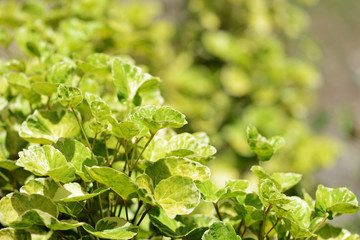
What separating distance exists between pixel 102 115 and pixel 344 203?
13.6 inches

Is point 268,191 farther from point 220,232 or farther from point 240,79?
point 240,79

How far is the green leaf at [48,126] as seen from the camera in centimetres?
67

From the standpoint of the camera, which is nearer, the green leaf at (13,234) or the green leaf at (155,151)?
the green leaf at (13,234)

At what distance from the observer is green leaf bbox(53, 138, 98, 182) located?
0.61 m

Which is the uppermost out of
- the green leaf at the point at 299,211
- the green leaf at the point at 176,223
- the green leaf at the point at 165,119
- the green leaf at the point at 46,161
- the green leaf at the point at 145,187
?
the green leaf at the point at 165,119

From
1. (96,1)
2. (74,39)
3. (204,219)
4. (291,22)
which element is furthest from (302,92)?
(204,219)

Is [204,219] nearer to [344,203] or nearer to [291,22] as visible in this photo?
[344,203]

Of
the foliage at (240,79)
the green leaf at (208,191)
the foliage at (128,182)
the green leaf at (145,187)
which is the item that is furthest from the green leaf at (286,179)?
the foliage at (240,79)

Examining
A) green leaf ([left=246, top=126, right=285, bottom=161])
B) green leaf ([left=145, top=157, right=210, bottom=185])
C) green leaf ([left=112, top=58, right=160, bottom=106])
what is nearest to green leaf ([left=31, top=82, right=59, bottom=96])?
green leaf ([left=112, top=58, right=160, bottom=106])

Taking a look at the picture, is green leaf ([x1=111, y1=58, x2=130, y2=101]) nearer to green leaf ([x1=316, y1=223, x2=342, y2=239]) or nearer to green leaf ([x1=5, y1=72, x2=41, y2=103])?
green leaf ([x1=5, y1=72, x2=41, y2=103])

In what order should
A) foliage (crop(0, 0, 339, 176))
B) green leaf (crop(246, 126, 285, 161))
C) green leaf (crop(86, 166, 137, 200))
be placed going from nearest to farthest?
green leaf (crop(86, 166, 137, 200)) → green leaf (crop(246, 126, 285, 161)) → foliage (crop(0, 0, 339, 176))

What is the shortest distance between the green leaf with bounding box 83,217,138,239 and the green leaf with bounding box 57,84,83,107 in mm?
162

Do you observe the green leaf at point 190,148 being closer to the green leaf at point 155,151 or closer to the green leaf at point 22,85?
the green leaf at point 155,151

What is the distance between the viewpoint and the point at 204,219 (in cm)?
69
